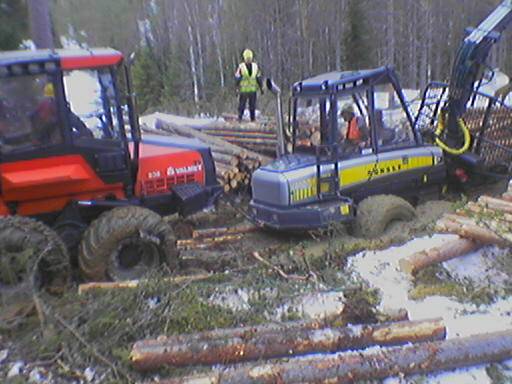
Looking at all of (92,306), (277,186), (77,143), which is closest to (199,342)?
(92,306)

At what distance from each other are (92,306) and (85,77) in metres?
2.42

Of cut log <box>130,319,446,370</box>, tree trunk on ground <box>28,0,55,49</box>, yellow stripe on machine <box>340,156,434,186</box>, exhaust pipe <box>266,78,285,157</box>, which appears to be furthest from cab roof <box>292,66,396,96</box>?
tree trunk on ground <box>28,0,55,49</box>

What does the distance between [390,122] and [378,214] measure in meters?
1.35

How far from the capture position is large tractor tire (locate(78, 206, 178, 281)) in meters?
5.80

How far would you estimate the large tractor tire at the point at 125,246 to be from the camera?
5.80 m

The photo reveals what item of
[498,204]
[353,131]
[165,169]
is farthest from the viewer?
[353,131]

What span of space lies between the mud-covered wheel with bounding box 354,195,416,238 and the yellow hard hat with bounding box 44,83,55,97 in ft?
13.0

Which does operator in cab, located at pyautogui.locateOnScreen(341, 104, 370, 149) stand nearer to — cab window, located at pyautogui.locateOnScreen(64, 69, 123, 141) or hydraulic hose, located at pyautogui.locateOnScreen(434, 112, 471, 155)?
hydraulic hose, located at pyautogui.locateOnScreen(434, 112, 471, 155)

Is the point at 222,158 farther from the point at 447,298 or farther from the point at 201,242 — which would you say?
the point at 447,298

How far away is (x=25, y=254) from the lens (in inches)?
202

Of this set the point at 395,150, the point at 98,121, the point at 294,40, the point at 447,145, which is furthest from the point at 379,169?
the point at 294,40

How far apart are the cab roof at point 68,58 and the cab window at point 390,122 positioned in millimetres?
3413

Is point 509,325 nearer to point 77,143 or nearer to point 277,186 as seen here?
point 277,186

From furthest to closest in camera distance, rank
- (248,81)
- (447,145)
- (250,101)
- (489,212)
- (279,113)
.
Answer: (250,101) → (248,81) → (447,145) → (279,113) → (489,212)
